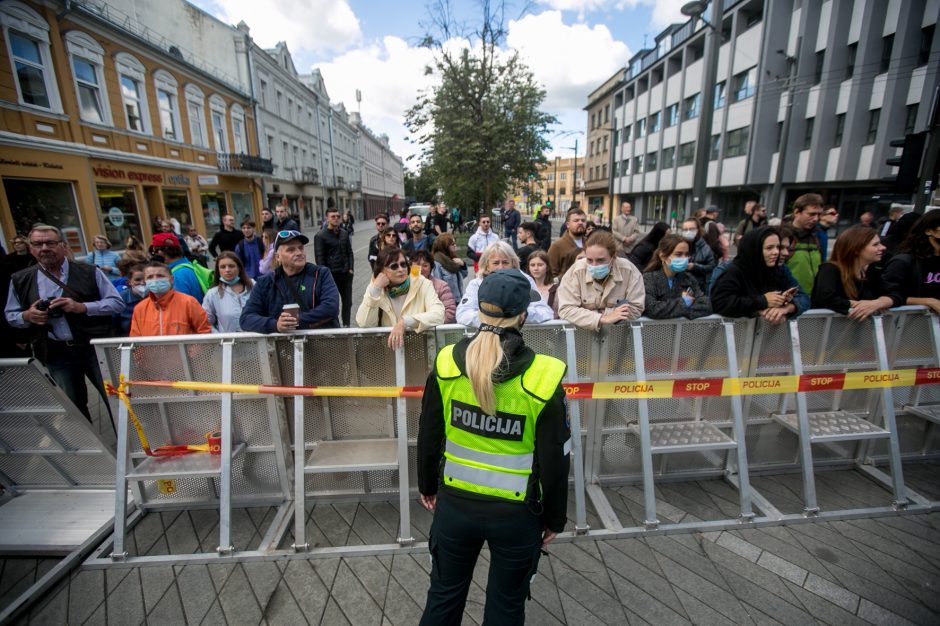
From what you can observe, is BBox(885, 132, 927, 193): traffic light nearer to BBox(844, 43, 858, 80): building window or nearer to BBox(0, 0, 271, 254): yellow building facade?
BBox(0, 0, 271, 254): yellow building facade

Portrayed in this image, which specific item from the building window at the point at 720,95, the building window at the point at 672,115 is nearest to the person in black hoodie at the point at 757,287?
the building window at the point at 720,95

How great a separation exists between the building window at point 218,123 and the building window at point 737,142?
105 ft

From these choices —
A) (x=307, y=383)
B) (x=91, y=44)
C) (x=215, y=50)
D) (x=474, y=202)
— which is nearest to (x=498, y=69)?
(x=474, y=202)

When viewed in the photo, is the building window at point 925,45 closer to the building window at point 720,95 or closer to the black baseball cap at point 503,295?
the building window at point 720,95

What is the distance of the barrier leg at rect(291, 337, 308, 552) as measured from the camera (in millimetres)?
2816

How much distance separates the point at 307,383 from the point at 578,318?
6.87 ft

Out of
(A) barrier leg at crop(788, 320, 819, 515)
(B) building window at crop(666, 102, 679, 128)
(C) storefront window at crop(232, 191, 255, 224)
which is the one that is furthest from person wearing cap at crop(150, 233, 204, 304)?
(B) building window at crop(666, 102, 679, 128)

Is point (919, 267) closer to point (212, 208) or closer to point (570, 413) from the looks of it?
point (570, 413)

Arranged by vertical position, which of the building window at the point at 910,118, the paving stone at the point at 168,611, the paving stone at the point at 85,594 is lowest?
the paving stone at the point at 85,594

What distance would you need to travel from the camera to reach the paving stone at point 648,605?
2.35m

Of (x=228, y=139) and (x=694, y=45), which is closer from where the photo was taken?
(x=228, y=139)

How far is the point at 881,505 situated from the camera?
3207 mm

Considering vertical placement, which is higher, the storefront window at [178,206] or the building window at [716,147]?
the building window at [716,147]

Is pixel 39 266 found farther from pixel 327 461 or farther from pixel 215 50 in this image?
pixel 215 50
